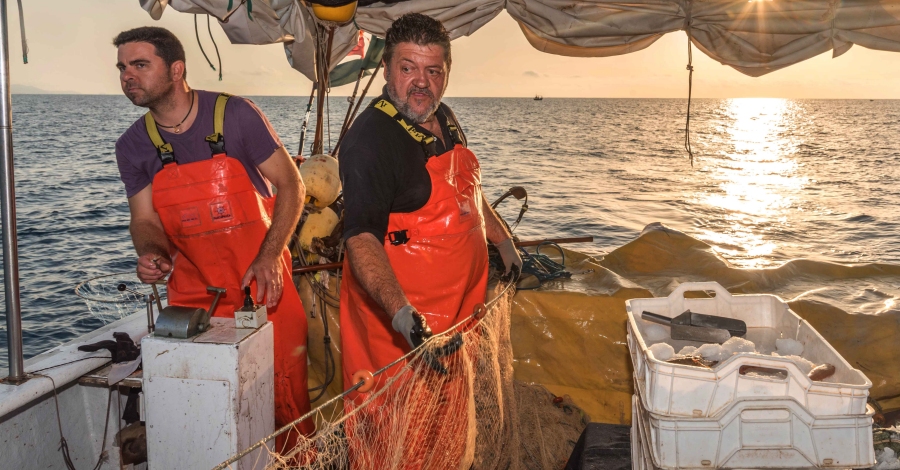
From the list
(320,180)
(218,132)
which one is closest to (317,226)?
(320,180)

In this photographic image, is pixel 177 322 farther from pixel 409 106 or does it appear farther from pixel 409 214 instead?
pixel 409 106

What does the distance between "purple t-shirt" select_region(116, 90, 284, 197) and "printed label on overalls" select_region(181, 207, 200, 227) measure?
25cm

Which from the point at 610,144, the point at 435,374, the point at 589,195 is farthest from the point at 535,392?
the point at 610,144

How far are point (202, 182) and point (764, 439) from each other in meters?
2.70

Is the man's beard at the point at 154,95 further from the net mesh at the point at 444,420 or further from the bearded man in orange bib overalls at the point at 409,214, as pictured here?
the net mesh at the point at 444,420

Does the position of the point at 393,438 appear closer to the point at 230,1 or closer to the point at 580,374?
the point at 580,374

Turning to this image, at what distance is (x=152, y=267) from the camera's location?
3014 millimetres

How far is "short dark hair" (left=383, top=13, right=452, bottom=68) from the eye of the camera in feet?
8.81

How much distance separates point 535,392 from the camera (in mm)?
3986

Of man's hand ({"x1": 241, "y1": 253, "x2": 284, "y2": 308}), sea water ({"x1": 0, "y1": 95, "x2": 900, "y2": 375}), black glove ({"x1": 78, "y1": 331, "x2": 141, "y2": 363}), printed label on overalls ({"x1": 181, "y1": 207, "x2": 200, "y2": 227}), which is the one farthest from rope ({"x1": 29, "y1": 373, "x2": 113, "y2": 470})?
sea water ({"x1": 0, "y1": 95, "x2": 900, "y2": 375})

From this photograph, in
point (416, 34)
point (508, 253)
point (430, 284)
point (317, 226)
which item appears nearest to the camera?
point (416, 34)

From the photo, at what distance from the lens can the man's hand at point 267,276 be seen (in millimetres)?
3003

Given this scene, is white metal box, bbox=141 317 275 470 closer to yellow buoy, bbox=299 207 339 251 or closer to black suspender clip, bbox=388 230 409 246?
black suspender clip, bbox=388 230 409 246

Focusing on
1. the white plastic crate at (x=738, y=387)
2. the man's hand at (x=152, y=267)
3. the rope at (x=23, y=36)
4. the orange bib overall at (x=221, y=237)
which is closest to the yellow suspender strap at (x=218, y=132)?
the orange bib overall at (x=221, y=237)
